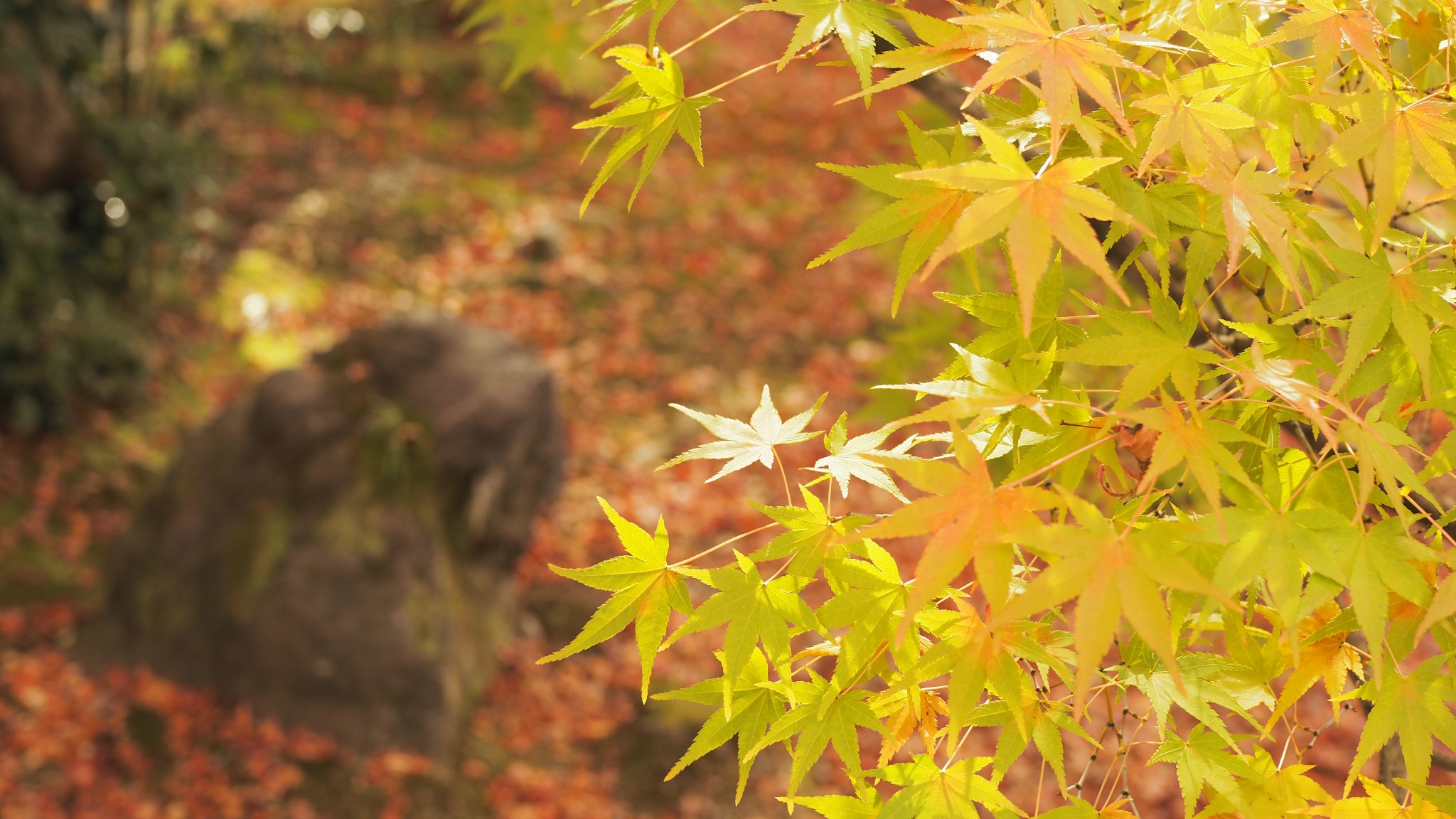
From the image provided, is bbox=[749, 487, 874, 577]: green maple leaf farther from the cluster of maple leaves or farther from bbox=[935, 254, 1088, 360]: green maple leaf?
bbox=[935, 254, 1088, 360]: green maple leaf

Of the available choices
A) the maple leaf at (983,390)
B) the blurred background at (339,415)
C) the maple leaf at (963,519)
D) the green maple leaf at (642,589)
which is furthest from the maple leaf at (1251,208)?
the blurred background at (339,415)

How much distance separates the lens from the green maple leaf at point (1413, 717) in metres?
1.18

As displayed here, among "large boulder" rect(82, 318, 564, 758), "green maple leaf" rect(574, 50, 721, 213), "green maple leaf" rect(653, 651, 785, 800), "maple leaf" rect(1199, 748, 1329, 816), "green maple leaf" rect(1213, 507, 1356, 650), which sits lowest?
"large boulder" rect(82, 318, 564, 758)

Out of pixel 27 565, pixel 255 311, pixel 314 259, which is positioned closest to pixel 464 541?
pixel 27 565

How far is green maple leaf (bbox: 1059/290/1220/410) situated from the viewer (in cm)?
112

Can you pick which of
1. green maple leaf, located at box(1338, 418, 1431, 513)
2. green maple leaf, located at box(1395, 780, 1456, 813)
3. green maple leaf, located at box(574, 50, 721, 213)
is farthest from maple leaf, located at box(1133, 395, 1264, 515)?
green maple leaf, located at box(574, 50, 721, 213)

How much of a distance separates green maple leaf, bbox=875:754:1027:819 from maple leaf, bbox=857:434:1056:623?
367 mm

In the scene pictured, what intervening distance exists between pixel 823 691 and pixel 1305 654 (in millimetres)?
644

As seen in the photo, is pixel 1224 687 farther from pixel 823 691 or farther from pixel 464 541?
pixel 464 541

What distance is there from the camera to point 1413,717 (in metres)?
1.19

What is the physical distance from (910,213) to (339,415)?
13.6 ft

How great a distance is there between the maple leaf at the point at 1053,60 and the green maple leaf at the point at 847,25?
0.74ft

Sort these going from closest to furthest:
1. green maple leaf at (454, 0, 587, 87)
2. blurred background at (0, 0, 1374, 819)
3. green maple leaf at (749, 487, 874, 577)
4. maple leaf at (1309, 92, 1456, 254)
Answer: maple leaf at (1309, 92, 1456, 254)
green maple leaf at (749, 487, 874, 577)
green maple leaf at (454, 0, 587, 87)
blurred background at (0, 0, 1374, 819)

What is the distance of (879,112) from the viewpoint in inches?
458
